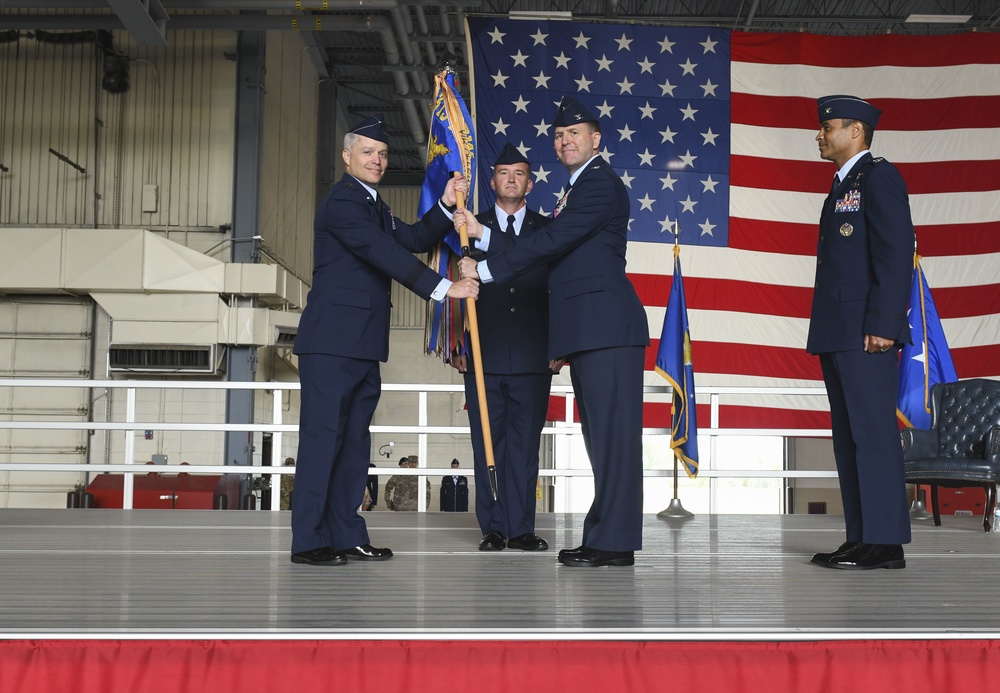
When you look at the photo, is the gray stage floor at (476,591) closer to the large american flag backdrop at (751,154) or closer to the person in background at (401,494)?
the large american flag backdrop at (751,154)

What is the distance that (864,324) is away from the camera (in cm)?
347

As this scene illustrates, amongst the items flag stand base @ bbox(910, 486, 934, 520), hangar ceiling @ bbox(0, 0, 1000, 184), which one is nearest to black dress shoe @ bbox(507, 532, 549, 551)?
flag stand base @ bbox(910, 486, 934, 520)

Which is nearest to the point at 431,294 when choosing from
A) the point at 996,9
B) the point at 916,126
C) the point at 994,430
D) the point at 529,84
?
the point at 994,430

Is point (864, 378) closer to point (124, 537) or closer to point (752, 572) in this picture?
point (752, 572)

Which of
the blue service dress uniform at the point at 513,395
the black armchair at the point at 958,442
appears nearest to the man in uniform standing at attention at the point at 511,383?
the blue service dress uniform at the point at 513,395

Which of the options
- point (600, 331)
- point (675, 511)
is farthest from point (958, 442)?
point (600, 331)

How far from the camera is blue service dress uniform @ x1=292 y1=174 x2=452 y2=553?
141 inches

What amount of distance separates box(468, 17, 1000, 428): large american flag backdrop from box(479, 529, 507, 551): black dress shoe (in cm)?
595

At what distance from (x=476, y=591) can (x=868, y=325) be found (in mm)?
1703

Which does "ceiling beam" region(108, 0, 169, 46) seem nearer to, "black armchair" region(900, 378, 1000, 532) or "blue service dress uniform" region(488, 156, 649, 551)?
"blue service dress uniform" region(488, 156, 649, 551)

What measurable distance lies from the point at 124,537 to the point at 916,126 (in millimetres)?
8907

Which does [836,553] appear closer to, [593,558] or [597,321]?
[593,558]

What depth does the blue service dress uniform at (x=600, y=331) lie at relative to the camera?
349cm

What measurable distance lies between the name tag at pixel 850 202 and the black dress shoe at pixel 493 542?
6.20ft
